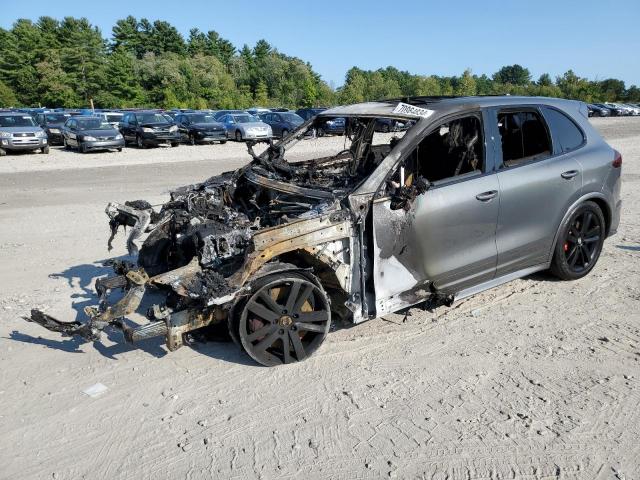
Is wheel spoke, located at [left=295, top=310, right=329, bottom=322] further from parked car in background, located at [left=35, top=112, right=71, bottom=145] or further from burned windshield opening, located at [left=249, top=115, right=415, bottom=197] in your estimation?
parked car in background, located at [left=35, top=112, right=71, bottom=145]

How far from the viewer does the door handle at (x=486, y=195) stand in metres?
4.58

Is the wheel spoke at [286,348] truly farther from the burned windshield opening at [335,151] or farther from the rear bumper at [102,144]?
the rear bumper at [102,144]

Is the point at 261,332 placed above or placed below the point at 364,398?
above

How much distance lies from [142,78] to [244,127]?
3749cm

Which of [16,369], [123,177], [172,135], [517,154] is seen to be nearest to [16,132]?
[172,135]

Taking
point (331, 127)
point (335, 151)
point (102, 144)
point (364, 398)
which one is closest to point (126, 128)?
point (102, 144)

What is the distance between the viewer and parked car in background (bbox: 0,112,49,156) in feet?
67.3

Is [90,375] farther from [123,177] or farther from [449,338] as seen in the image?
[123,177]

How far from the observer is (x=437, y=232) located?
14.5 feet

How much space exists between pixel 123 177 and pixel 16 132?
826cm

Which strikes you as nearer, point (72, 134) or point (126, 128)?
point (72, 134)

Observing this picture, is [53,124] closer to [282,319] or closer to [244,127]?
[244,127]

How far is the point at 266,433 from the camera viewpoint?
3.37 m

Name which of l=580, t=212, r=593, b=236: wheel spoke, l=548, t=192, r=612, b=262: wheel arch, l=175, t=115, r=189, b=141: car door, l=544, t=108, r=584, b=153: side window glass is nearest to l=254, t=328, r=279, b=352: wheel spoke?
l=548, t=192, r=612, b=262: wheel arch
